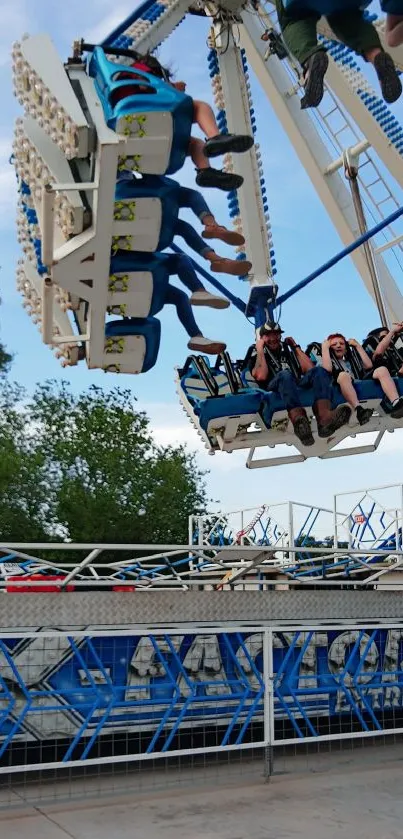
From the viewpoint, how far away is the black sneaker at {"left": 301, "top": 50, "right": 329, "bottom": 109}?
3867 mm

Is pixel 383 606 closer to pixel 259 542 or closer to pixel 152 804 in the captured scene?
pixel 152 804

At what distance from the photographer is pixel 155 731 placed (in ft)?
18.2

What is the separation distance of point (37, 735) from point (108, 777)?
0.52 meters

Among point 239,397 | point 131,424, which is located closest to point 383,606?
point 239,397

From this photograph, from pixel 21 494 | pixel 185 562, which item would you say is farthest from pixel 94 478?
pixel 185 562

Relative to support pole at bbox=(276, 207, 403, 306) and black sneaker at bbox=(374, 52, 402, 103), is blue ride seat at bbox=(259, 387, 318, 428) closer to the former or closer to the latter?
support pole at bbox=(276, 207, 403, 306)

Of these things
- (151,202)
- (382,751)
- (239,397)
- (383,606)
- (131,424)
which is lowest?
(382,751)

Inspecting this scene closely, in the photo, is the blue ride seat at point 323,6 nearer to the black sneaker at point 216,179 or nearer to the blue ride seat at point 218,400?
the black sneaker at point 216,179

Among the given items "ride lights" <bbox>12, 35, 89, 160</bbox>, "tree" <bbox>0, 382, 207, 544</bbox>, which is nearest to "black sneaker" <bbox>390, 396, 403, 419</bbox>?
"ride lights" <bbox>12, 35, 89, 160</bbox>

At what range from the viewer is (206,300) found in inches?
234

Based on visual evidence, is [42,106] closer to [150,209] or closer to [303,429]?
[150,209]

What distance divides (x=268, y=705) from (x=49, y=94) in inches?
147

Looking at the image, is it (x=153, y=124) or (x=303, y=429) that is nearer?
(x=153, y=124)

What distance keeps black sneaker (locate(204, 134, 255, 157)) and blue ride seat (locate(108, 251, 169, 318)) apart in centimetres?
97
